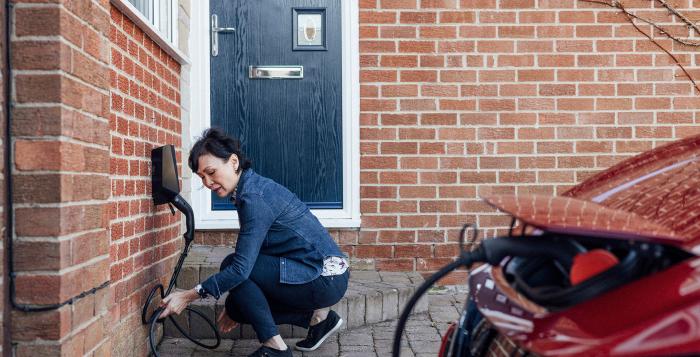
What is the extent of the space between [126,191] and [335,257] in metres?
1.11

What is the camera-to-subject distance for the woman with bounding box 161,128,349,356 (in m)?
3.88

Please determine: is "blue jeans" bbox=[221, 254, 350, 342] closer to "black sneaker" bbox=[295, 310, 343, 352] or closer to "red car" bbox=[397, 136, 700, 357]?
"black sneaker" bbox=[295, 310, 343, 352]

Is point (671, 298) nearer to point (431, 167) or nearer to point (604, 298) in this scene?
point (604, 298)

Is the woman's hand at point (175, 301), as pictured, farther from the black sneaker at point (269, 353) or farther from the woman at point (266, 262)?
the black sneaker at point (269, 353)

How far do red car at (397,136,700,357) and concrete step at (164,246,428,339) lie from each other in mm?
3139

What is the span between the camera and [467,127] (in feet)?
18.9

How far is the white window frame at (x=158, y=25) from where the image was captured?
151 inches

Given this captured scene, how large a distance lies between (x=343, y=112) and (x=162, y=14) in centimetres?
153

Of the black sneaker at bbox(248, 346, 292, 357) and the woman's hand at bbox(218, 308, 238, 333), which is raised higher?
the woman's hand at bbox(218, 308, 238, 333)

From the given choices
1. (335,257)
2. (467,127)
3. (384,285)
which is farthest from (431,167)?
(335,257)

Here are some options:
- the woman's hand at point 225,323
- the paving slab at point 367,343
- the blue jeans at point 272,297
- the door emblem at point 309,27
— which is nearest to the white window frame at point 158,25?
the door emblem at point 309,27

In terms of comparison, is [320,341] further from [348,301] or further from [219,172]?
[219,172]

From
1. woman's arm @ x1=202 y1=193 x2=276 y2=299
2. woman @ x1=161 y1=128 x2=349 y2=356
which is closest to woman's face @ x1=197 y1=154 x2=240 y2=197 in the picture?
woman @ x1=161 y1=128 x2=349 y2=356

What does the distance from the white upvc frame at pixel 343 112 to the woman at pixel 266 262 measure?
1.50m
